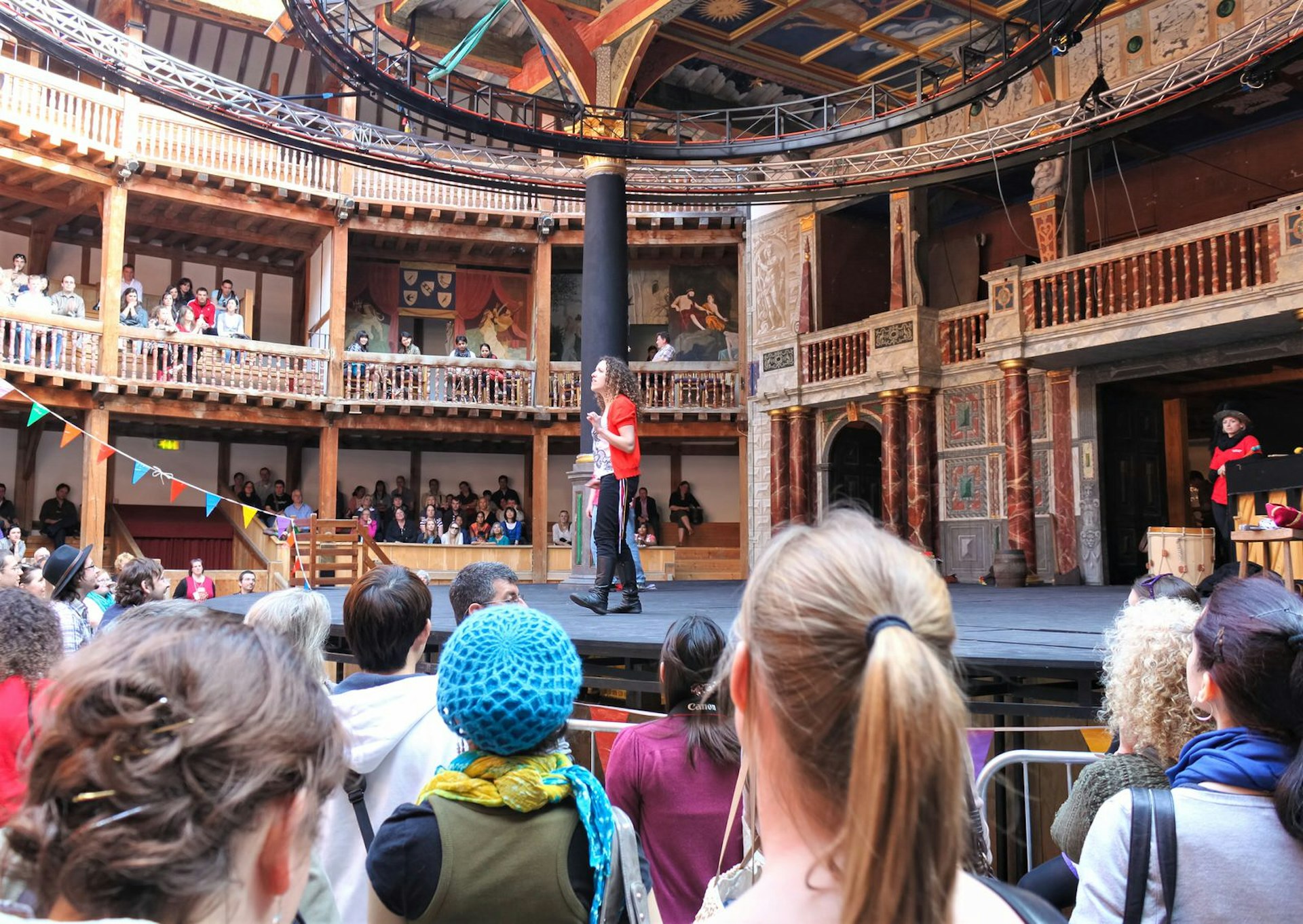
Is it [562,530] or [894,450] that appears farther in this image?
[562,530]

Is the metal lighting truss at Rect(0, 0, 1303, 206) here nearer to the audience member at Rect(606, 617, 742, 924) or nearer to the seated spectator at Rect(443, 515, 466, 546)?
the seated spectator at Rect(443, 515, 466, 546)

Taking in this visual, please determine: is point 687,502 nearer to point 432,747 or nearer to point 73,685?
point 432,747

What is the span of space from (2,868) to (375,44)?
1115 cm

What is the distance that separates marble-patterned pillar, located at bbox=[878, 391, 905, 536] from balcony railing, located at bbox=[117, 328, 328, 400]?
873 cm

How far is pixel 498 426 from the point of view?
59.2 ft

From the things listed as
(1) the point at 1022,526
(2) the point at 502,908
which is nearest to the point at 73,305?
(1) the point at 1022,526

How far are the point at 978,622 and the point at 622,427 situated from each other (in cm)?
255

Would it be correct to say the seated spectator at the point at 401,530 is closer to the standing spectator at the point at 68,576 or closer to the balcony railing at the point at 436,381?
the balcony railing at the point at 436,381

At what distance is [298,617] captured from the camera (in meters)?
2.92

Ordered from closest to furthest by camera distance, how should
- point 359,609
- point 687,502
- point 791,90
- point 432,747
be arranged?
1. point 432,747
2. point 359,609
3. point 791,90
4. point 687,502

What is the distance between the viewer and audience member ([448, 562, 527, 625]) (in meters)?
3.79

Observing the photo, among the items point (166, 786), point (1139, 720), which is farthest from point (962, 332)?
point (166, 786)

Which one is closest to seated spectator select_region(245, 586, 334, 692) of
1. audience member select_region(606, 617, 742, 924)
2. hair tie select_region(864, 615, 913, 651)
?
audience member select_region(606, 617, 742, 924)

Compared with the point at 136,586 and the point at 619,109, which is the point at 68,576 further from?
the point at 619,109
